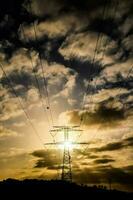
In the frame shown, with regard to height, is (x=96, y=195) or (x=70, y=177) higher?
(x=96, y=195)

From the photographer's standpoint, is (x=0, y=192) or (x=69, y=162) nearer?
(x=69, y=162)

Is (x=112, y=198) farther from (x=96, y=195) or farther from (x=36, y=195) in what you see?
(x=36, y=195)

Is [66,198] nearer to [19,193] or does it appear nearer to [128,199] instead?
[19,193]

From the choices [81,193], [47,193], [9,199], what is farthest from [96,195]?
[9,199]

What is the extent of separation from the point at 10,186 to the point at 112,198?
55.5 meters

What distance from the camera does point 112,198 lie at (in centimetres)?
16512

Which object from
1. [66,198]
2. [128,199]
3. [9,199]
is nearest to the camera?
[9,199]

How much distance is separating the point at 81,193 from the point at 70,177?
96188 millimetres

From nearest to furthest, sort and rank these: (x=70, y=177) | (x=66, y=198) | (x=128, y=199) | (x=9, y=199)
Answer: (x=70, y=177), (x=9, y=199), (x=66, y=198), (x=128, y=199)

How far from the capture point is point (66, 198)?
142750 mm

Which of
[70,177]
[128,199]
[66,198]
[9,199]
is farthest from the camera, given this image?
[128,199]

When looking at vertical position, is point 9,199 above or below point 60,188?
below

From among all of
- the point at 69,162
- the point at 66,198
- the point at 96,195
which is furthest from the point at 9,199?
the point at 69,162

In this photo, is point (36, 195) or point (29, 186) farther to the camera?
point (29, 186)
